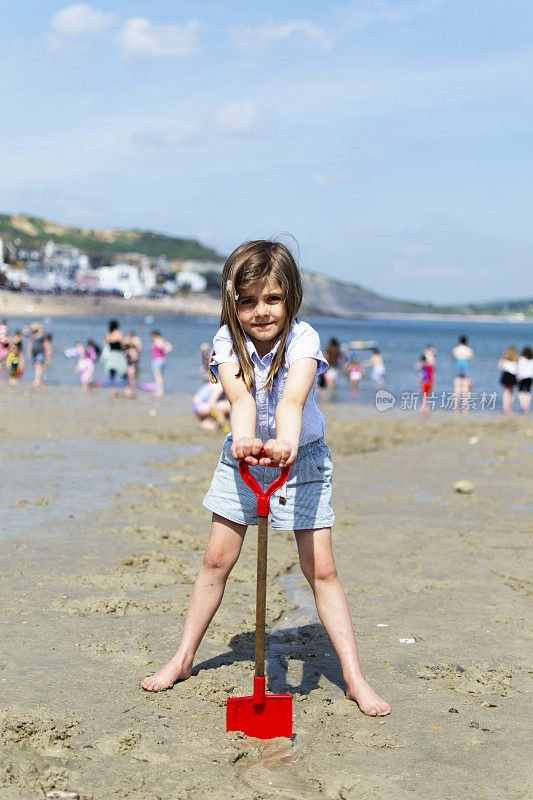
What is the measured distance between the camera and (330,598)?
3.06 m

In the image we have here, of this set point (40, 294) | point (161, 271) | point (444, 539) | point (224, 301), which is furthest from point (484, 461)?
point (161, 271)

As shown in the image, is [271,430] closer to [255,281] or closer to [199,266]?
[255,281]

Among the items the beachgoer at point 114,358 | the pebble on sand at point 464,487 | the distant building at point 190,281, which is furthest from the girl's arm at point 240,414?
the distant building at point 190,281

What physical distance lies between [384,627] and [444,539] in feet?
6.15

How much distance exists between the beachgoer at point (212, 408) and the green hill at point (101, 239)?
330ft

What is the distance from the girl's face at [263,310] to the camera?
113 inches

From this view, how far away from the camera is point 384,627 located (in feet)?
12.5

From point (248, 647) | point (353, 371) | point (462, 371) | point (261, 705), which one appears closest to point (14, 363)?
point (353, 371)

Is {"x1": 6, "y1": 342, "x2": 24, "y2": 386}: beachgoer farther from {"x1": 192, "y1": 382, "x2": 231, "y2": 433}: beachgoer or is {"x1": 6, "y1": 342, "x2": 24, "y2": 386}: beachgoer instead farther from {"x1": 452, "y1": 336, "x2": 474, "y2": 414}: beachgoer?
{"x1": 452, "y1": 336, "x2": 474, "y2": 414}: beachgoer

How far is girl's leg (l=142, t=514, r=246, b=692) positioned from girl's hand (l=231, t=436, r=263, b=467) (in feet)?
1.64

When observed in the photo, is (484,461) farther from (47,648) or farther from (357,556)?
(47,648)

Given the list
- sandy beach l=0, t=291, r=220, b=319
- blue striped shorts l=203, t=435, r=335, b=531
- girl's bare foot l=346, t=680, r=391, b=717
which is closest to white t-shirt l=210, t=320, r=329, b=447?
blue striped shorts l=203, t=435, r=335, b=531

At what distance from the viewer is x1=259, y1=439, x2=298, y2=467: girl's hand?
264 cm

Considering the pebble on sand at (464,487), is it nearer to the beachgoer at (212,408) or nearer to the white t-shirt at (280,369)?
the beachgoer at (212,408)
